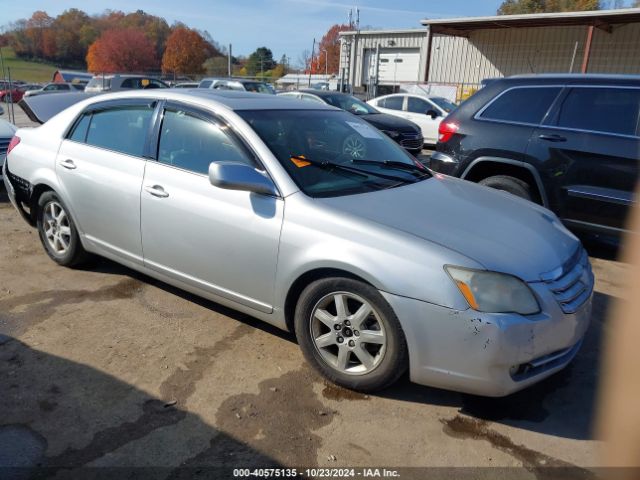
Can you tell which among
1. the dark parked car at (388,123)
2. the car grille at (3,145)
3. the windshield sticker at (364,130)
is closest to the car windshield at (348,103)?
the dark parked car at (388,123)

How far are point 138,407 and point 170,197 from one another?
1411 mm

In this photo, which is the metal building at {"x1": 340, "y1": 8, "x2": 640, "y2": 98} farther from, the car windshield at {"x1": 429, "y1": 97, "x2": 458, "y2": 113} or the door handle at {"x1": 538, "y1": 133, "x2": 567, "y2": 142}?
the door handle at {"x1": 538, "y1": 133, "x2": 567, "y2": 142}

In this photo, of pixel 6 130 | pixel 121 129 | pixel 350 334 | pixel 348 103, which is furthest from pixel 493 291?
pixel 348 103

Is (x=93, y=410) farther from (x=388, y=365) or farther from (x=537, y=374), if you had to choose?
(x=537, y=374)

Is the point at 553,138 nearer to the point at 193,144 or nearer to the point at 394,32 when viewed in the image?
the point at 193,144

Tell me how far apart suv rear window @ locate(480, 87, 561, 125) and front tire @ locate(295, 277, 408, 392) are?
12.0ft

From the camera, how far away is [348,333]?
291cm

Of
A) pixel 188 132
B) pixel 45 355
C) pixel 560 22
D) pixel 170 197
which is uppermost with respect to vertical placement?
pixel 560 22

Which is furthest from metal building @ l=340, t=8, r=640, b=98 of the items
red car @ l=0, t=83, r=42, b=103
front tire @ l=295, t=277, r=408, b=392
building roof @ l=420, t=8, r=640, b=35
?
front tire @ l=295, t=277, r=408, b=392

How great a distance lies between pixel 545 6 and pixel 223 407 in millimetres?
53415

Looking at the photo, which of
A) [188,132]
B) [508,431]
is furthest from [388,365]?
[188,132]

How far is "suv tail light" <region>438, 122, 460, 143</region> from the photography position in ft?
19.6

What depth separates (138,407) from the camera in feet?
9.16

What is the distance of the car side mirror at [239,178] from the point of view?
3076mm
